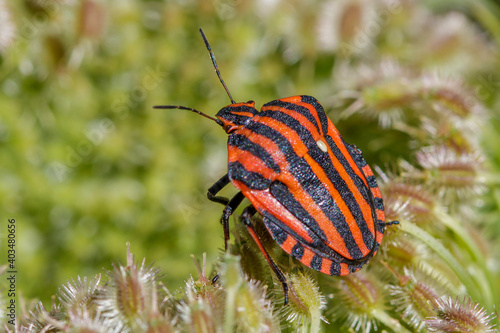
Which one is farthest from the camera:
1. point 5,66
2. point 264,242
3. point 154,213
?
point 154,213

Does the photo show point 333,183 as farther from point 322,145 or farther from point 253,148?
point 253,148

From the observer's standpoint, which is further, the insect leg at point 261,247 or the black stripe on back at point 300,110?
the black stripe on back at point 300,110

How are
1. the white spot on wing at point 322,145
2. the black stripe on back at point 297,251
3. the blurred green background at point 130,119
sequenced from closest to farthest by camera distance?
the black stripe on back at point 297,251, the white spot on wing at point 322,145, the blurred green background at point 130,119

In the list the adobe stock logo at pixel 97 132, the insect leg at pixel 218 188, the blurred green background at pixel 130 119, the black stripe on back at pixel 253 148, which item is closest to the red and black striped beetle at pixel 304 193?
the black stripe on back at pixel 253 148

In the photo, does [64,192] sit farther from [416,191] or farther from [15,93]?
[416,191]

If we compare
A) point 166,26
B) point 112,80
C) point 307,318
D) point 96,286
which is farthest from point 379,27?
point 96,286

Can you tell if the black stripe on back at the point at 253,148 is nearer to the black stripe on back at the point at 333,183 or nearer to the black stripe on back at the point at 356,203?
the black stripe on back at the point at 333,183
